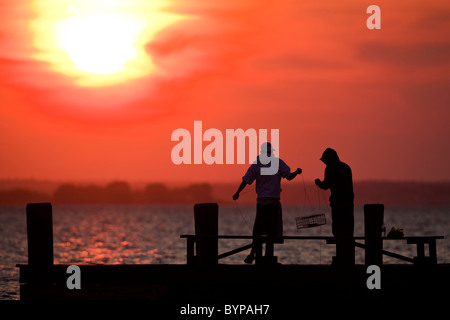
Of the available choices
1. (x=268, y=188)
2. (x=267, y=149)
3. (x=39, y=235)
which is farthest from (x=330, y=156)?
(x=39, y=235)

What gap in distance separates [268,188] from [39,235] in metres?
4.94

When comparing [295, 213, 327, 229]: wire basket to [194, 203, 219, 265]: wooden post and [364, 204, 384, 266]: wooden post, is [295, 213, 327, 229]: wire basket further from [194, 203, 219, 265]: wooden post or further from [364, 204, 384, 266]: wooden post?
[194, 203, 219, 265]: wooden post

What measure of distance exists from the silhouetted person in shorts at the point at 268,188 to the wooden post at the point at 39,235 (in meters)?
4.08

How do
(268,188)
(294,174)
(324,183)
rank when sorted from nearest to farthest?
1. (294,174)
2. (268,188)
3. (324,183)

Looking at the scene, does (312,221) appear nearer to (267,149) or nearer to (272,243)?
(272,243)

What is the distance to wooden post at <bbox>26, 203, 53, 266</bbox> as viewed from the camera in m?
17.2

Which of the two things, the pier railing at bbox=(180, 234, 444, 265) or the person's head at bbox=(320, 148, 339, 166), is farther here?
the person's head at bbox=(320, 148, 339, 166)

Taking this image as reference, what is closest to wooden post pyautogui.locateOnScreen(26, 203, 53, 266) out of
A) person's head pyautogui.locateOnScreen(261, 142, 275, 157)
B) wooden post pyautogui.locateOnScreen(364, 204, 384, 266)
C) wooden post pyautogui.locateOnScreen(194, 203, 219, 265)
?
wooden post pyautogui.locateOnScreen(194, 203, 219, 265)

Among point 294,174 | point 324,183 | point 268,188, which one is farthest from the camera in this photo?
point 324,183

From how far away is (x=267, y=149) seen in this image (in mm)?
Result: 16828

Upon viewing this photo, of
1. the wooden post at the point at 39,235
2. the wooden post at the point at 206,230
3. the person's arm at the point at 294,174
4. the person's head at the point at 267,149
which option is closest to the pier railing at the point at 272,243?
the wooden post at the point at 206,230

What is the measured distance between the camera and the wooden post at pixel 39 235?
677 inches

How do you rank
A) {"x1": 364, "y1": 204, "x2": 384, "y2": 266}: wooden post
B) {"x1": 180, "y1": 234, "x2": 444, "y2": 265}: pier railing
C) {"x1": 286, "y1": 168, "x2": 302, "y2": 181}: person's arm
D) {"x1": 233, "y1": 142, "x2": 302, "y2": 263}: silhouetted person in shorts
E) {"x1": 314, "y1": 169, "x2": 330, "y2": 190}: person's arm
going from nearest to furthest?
{"x1": 180, "y1": 234, "x2": 444, "y2": 265}: pier railing < {"x1": 286, "y1": 168, "x2": 302, "y2": 181}: person's arm < {"x1": 233, "y1": 142, "x2": 302, "y2": 263}: silhouetted person in shorts < {"x1": 314, "y1": 169, "x2": 330, "y2": 190}: person's arm < {"x1": 364, "y1": 204, "x2": 384, "y2": 266}: wooden post

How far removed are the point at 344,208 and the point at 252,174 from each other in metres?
2.03
